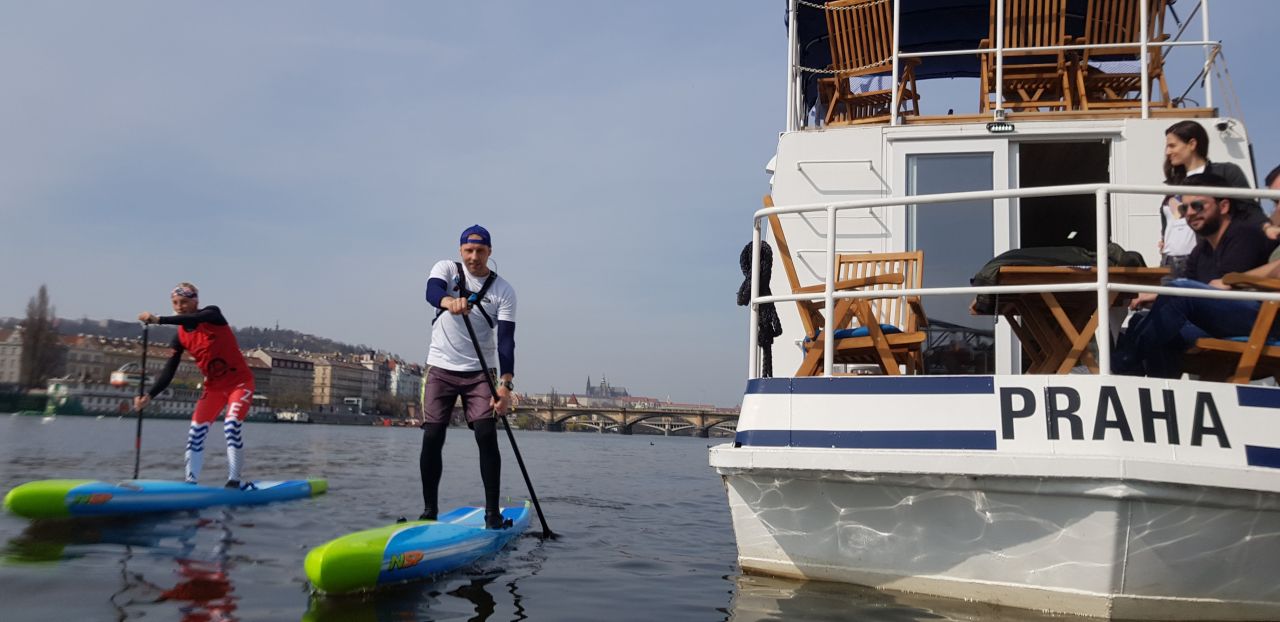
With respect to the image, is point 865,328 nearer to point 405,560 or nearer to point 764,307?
point 764,307

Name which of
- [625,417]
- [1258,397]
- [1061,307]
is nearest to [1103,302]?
[1061,307]

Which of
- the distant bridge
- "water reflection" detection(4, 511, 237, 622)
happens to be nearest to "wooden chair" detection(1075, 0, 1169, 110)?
"water reflection" detection(4, 511, 237, 622)

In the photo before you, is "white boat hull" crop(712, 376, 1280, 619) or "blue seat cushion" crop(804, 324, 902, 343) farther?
"blue seat cushion" crop(804, 324, 902, 343)

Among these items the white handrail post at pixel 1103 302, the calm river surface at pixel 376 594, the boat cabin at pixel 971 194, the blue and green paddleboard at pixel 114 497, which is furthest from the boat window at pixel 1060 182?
the blue and green paddleboard at pixel 114 497

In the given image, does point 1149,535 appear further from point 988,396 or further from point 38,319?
point 38,319

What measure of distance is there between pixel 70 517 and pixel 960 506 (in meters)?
6.28

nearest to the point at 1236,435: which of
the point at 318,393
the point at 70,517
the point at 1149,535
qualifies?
the point at 1149,535

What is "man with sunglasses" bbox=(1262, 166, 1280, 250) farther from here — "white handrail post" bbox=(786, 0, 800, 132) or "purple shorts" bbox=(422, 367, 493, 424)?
"purple shorts" bbox=(422, 367, 493, 424)

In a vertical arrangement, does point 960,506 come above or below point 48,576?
above

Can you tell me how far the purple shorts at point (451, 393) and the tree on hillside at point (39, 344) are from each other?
116 meters

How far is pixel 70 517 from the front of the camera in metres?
6.43

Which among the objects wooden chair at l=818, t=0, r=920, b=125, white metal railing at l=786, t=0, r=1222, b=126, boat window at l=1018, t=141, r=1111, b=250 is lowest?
boat window at l=1018, t=141, r=1111, b=250

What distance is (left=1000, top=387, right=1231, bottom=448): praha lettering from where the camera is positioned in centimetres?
382

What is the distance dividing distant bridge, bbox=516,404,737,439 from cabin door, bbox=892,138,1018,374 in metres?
90.6
